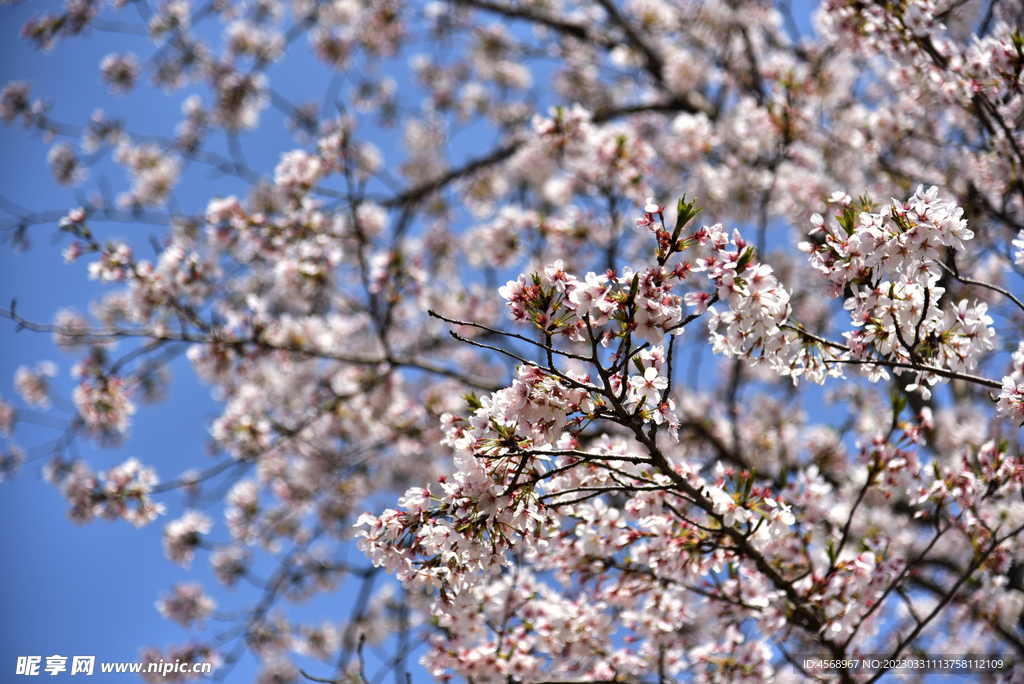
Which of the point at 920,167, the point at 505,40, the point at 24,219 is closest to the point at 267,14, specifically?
the point at 505,40

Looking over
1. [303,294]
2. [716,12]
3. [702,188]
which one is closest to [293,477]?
[303,294]

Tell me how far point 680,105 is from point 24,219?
7236 millimetres

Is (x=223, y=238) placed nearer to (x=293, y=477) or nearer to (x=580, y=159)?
(x=580, y=159)

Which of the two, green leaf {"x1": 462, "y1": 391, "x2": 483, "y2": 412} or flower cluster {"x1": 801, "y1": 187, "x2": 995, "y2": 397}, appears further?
green leaf {"x1": 462, "y1": 391, "x2": 483, "y2": 412}

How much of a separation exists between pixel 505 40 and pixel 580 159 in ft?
17.4

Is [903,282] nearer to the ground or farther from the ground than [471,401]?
farther from the ground

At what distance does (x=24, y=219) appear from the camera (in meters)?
4.70

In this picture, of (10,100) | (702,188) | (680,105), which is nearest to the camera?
(702,188)

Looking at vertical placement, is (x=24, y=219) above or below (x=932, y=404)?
above

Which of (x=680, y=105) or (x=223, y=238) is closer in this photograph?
(x=223, y=238)

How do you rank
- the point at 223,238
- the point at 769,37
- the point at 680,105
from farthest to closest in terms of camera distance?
the point at 769,37, the point at 680,105, the point at 223,238

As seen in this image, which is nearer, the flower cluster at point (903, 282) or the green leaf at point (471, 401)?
the flower cluster at point (903, 282)

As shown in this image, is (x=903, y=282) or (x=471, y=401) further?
(x=471, y=401)

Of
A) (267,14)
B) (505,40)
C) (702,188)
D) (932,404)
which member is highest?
(267,14)
